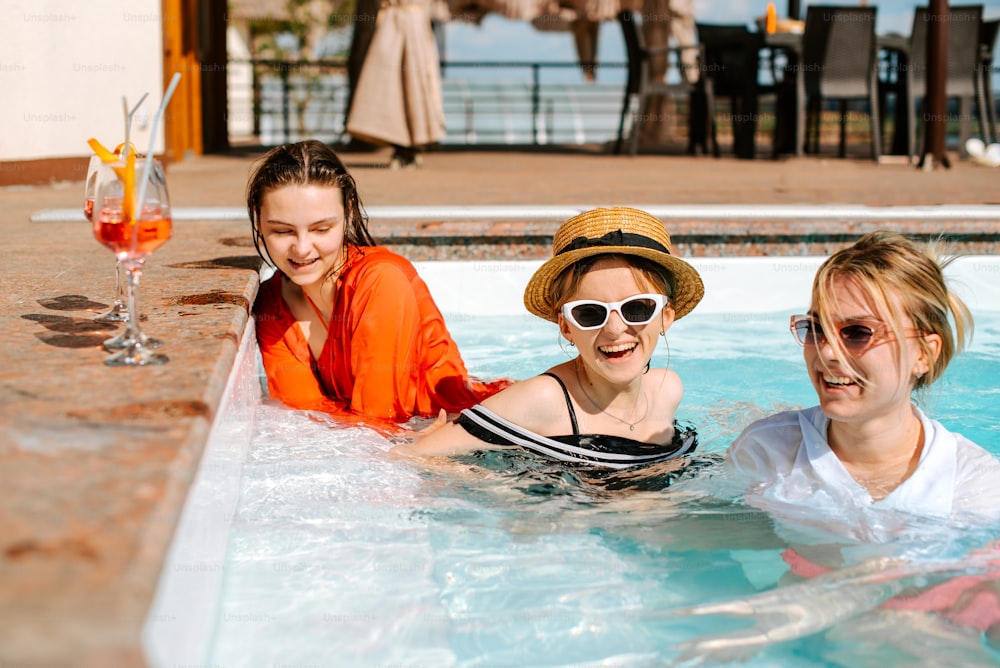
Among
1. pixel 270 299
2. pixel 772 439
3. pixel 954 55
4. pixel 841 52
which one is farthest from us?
pixel 954 55

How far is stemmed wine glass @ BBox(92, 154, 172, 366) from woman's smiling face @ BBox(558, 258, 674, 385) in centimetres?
105

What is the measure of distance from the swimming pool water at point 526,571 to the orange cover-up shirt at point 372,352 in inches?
4.6

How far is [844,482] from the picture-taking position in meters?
2.39

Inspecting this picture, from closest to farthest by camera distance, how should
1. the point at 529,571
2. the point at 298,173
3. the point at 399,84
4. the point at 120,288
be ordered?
the point at 529,571 < the point at 120,288 < the point at 298,173 < the point at 399,84

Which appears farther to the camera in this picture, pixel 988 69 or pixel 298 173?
pixel 988 69

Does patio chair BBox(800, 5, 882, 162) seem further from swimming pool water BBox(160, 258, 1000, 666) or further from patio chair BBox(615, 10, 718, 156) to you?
swimming pool water BBox(160, 258, 1000, 666)

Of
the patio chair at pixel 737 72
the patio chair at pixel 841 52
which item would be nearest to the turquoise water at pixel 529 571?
the patio chair at pixel 841 52

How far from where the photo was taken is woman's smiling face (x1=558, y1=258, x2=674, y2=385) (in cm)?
264

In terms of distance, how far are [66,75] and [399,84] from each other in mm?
2274

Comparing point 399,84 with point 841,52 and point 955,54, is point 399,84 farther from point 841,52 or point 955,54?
point 955,54

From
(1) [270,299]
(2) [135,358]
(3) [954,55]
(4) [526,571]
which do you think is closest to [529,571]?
(4) [526,571]

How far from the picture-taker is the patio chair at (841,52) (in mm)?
8930

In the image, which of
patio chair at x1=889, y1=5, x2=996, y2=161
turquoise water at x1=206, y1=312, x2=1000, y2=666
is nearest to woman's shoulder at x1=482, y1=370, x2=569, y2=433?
turquoise water at x1=206, y1=312, x2=1000, y2=666

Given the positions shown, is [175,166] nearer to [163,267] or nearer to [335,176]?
[163,267]
